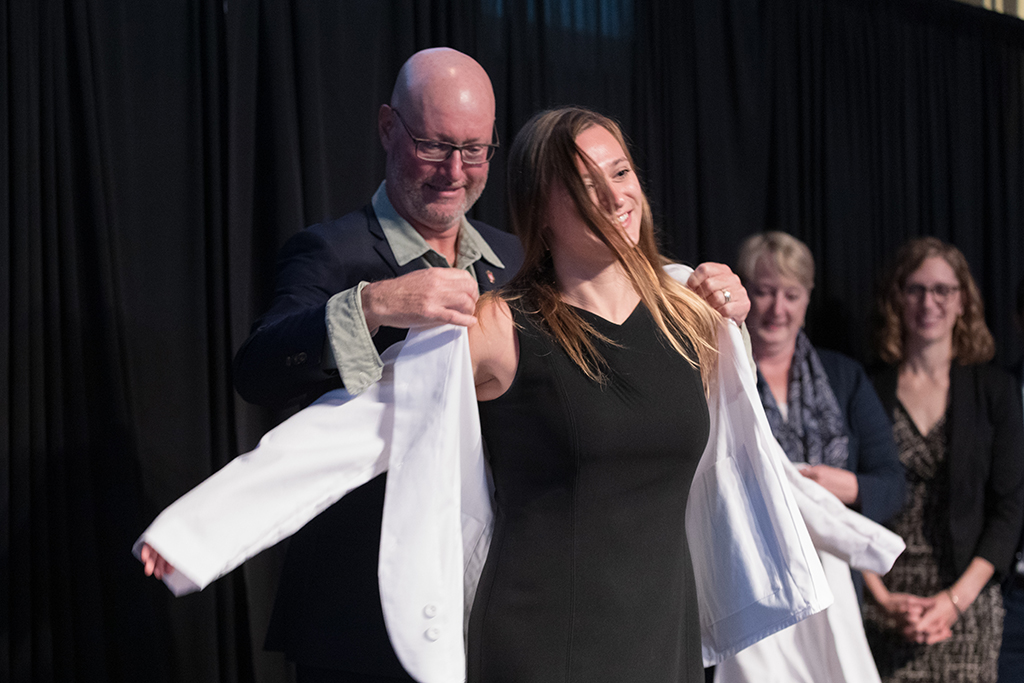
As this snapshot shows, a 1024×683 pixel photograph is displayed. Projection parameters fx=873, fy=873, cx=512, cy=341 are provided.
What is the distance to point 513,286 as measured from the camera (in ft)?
4.60

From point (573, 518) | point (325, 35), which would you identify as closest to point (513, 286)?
point (573, 518)

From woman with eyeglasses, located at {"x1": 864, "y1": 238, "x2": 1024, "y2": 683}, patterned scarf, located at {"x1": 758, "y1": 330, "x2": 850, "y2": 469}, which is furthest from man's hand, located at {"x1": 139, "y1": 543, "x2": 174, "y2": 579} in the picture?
woman with eyeglasses, located at {"x1": 864, "y1": 238, "x2": 1024, "y2": 683}

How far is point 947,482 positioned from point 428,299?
2.22 metres

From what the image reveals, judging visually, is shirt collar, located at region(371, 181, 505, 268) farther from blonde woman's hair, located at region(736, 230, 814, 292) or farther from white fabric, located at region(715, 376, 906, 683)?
blonde woman's hair, located at region(736, 230, 814, 292)

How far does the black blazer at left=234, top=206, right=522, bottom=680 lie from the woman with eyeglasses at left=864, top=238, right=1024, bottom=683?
1.77 meters

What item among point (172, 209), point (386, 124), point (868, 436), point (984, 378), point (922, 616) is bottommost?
point (922, 616)

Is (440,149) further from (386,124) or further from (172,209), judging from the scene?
(172,209)

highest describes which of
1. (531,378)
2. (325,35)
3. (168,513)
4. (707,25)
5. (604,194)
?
(707,25)

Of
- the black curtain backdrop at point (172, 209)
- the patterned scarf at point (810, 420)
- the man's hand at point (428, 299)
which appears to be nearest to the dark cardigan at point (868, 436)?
the patterned scarf at point (810, 420)

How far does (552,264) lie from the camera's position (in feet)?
4.70

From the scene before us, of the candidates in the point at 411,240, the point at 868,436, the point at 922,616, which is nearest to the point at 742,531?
the point at 411,240

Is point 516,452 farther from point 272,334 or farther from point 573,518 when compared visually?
point 272,334

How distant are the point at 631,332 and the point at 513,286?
0.20 meters

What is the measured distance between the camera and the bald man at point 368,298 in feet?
4.25
